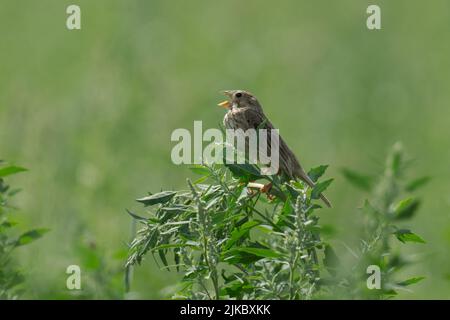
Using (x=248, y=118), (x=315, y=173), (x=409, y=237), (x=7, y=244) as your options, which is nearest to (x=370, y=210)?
(x=409, y=237)

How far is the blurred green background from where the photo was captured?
761 centimetres

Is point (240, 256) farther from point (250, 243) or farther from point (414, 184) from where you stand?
point (414, 184)

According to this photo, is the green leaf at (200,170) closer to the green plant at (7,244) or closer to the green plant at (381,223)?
the green plant at (381,223)

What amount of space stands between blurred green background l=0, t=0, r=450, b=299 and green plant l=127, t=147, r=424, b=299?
31cm

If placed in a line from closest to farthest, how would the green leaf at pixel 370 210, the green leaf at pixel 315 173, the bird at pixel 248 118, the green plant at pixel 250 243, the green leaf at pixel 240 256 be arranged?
1. the green leaf at pixel 370 210
2. the green plant at pixel 250 243
3. the green leaf at pixel 240 256
4. the green leaf at pixel 315 173
5. the bird at pixel 248 118

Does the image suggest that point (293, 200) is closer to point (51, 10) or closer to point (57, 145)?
point (57, 145)

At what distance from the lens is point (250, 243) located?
4.10m

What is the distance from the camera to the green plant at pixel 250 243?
141 inches

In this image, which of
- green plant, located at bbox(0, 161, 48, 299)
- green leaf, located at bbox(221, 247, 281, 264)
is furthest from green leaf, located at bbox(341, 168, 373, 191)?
green plant, located at bbox(0, 161, 48, 299)

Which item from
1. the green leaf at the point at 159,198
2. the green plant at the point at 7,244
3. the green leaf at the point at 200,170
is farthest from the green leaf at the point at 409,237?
the green plant at the point at 7,244

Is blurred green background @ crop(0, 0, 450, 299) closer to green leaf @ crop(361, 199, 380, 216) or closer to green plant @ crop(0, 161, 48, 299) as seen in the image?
green leaf @ crop(361, 199, 380, 216)

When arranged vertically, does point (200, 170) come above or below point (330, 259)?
above

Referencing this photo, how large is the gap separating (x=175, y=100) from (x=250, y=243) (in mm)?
7046

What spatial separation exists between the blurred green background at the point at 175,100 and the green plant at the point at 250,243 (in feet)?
1.00
